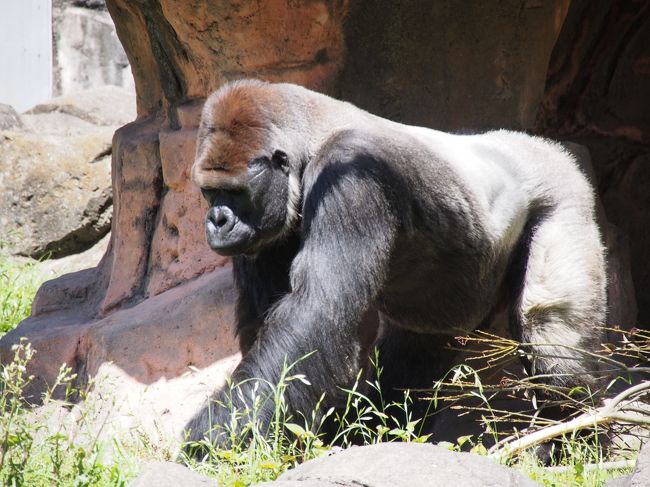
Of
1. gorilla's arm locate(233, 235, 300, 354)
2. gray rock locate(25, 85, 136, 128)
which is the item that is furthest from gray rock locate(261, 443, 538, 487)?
gray rock locate(25, 85, 136, 128)

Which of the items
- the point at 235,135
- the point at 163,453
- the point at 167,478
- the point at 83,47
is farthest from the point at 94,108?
the point at 167,478

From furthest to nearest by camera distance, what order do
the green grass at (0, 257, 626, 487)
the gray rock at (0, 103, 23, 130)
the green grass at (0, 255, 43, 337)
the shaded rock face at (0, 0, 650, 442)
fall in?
the gray rock at (0, 103, 23, 130)
the green grass at (0, 255, 43, 337)
the shaded rock face at (0, 0, 650, 442)
the green grass at (0, 257, 626, 487)

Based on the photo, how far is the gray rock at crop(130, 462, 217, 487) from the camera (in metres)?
2.31

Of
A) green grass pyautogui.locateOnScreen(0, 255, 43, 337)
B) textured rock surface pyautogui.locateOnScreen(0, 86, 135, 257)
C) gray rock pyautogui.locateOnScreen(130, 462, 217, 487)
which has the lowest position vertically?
green grass pyautogui.locateOnScreen(0, 255, 43, 337)

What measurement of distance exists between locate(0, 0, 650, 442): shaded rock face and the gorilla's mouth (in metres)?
0.99

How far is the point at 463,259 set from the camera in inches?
151

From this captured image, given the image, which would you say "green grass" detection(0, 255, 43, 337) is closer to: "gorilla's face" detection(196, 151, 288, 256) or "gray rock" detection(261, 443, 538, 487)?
"gorilla's face" detection(196, 151, 288, 256)

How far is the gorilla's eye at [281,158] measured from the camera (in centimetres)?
363

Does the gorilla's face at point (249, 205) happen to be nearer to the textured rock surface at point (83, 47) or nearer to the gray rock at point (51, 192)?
the gray rock at point (51, 192)

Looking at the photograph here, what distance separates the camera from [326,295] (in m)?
3.29

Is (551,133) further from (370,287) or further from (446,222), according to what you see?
(370,287)

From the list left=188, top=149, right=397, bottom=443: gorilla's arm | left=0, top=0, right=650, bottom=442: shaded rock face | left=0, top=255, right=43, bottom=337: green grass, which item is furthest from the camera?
left=0, top=255, right=43, bottom=337: green grass

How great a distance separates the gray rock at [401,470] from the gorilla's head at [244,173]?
132cm

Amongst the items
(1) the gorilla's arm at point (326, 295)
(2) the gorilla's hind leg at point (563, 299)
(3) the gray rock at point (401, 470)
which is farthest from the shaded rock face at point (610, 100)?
(3) the gray rock at point (401, 470)
